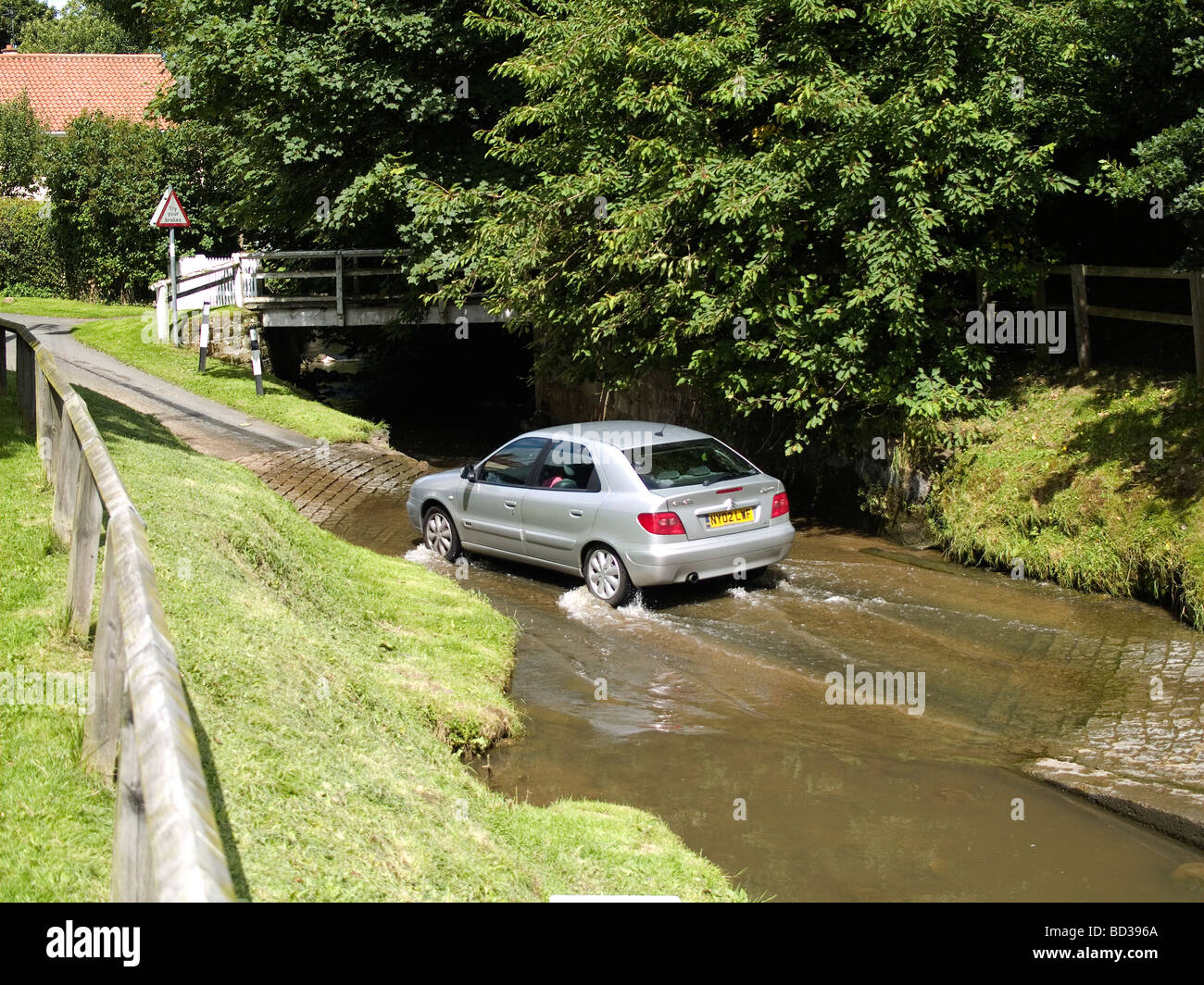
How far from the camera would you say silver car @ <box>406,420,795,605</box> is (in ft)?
36.3

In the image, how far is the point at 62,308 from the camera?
107 ft

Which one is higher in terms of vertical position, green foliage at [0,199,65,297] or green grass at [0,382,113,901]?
green foliage at [0,199,65,297]

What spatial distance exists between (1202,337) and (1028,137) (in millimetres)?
3280

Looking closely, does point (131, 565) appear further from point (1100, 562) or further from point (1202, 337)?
point (1202, 337)

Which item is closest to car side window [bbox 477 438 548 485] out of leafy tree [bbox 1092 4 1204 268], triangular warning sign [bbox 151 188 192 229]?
leafy tree [bbox 1092 4 1204 268]

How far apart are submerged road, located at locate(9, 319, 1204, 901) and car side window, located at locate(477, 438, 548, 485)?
1.11 metres

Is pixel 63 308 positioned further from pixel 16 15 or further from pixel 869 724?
pixel 16 15

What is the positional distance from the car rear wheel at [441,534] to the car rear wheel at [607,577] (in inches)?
92.2

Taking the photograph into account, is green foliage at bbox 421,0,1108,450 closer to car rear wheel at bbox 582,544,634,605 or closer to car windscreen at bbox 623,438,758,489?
car windscreen at bbox 623,438,758,489

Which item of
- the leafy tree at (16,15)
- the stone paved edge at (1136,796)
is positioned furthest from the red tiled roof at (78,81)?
the stone paved edge at (1136,796)
